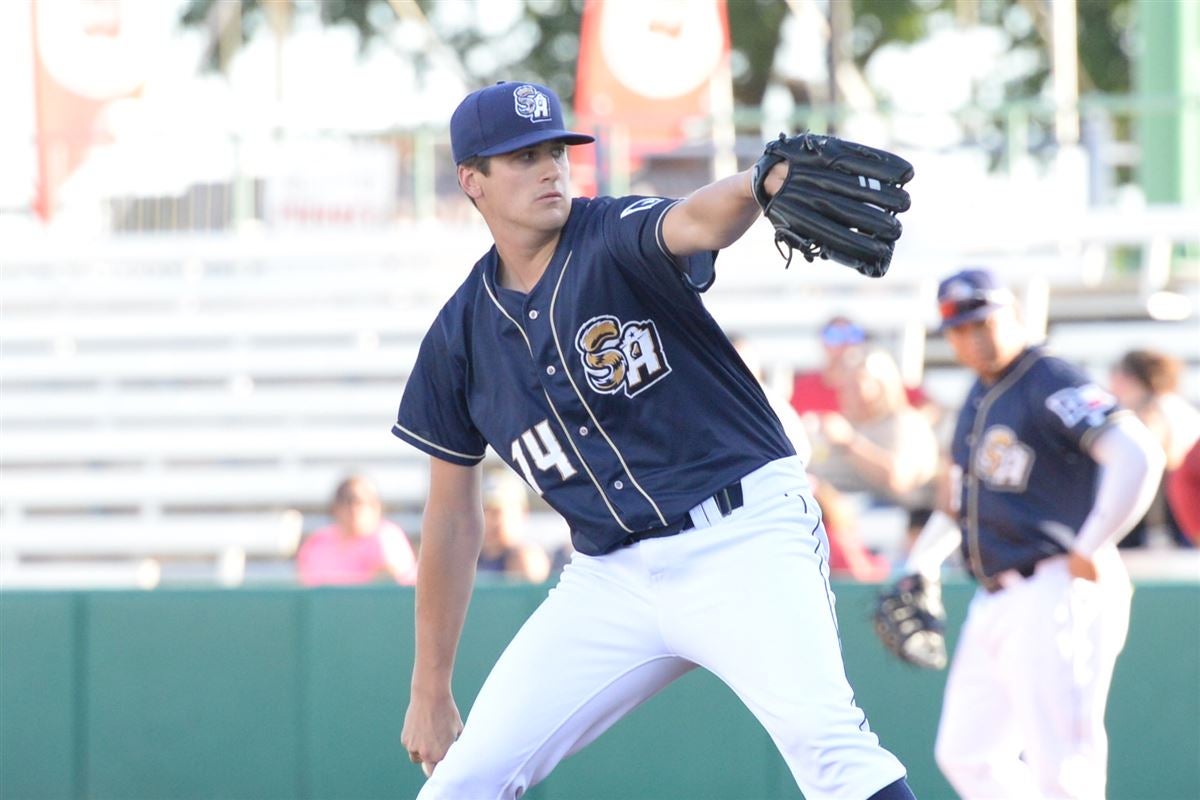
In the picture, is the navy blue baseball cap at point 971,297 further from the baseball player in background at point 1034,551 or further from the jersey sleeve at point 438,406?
the jersey sleeve at point 438,406

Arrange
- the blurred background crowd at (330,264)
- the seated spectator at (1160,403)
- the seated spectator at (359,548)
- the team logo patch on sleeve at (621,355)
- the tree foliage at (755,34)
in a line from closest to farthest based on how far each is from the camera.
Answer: the team logo patch on sleeve at (621,355)
the seated spectator at (1160,403)
the seated spectator at (359,548)
the blurred background crowd at (330,264)
the tree foliage at (755,34)

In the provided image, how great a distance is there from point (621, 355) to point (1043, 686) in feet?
8.25

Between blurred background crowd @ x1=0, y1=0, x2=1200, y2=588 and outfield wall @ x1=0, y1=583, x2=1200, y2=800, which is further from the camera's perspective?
blurred background crowd @ x1=0, y1=0, x2=1200, y2=588

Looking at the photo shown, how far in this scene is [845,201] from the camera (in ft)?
11.0

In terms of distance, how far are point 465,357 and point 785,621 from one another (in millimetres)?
1078

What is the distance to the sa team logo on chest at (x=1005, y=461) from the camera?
587cm

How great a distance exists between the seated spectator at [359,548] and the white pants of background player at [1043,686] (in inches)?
143

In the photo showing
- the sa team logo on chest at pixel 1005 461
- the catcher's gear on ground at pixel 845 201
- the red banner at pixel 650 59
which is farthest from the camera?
the red banner at pixel 650 59

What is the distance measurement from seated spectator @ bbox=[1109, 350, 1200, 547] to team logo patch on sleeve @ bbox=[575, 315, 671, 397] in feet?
14.0

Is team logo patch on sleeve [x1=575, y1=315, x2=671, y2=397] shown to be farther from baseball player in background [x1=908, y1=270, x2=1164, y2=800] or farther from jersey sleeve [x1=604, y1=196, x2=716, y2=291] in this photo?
baseball player in background [x1=908, y1=270, x2=1164, y2=800]

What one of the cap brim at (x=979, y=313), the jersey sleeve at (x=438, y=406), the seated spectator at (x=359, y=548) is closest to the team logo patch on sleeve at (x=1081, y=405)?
the cap brim at (x=979, y=313)

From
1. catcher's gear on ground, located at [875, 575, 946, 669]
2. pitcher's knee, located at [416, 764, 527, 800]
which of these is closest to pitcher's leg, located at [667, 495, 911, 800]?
pitcher's knee, located at [416, 764, 527, 800]

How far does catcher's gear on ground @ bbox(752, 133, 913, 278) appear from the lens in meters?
3.34

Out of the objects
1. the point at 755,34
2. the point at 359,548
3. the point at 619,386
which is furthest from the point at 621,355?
the point at 755,34
